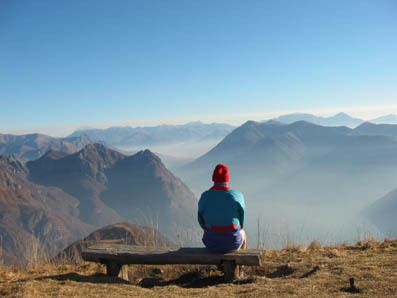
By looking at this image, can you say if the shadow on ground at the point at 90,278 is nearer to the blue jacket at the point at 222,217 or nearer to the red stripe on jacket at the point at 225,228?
the blue jacket at the point at 222,217

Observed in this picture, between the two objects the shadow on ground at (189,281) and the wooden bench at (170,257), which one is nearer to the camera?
the wooden bench at (170,257)

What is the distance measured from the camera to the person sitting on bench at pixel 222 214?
6809 mm

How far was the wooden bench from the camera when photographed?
6766 millimetres

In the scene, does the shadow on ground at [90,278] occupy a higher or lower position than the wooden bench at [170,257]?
lower

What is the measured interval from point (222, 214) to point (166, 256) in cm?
173

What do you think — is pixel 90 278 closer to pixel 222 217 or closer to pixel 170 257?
pixel 170 257

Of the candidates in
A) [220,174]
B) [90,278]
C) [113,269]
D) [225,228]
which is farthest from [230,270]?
[90,278]

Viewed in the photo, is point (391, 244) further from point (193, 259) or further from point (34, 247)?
point (34, 247)

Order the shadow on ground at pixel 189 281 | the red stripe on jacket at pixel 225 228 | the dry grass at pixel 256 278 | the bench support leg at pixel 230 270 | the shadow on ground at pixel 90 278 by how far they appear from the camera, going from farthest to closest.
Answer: the shadow on ground at pixel 189 281 → the bench support leg at pixel 230 270 → the red stripe on jacket at pixel 225 228 → the shadow on ground at pixel 90 278 → the dry grass at pixel 256 278

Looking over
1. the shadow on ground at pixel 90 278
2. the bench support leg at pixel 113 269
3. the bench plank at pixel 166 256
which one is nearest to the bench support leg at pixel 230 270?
the bench plank at pixel 166 256

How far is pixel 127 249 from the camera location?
7652 mm

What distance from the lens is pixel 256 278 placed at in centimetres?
697

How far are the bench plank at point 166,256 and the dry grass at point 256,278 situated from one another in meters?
0.48

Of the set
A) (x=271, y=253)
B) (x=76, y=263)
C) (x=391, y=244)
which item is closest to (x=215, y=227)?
(x=271, y=253)
